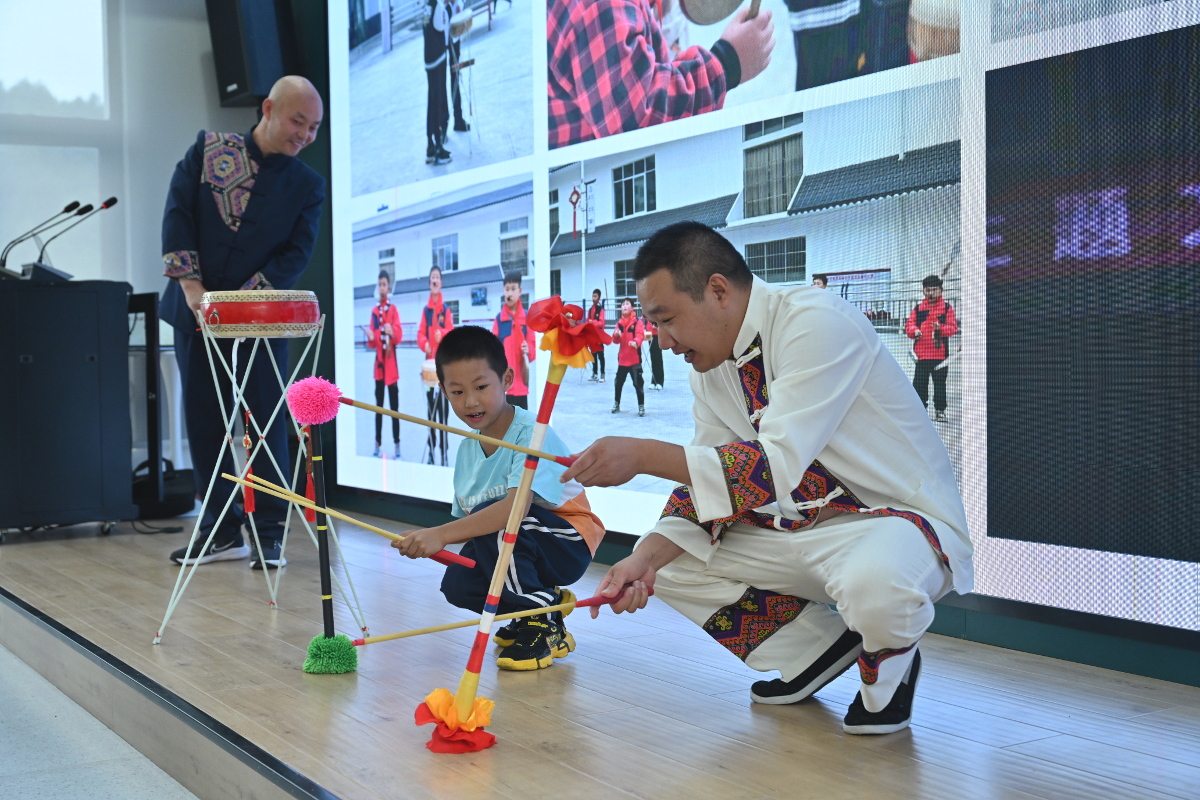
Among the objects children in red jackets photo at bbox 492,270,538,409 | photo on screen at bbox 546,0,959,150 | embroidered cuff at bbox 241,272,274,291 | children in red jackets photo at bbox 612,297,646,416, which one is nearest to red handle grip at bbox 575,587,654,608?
photo on screen at bbox 546,0,959,150

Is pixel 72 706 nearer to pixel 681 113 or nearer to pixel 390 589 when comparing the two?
pixel 390 589

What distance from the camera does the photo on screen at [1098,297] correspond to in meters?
2.15

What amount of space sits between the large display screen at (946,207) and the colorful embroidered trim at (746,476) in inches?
15.0

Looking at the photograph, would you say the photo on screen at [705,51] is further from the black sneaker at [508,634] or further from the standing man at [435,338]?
the black sneaker at [508,634]

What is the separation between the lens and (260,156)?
3.53 m

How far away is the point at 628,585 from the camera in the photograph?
1.84 meters

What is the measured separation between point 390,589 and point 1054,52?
218cm

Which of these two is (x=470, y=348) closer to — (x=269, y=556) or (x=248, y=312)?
(x=248, y=312)

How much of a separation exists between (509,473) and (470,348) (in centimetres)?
28

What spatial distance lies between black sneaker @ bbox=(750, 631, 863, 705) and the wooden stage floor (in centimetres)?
3

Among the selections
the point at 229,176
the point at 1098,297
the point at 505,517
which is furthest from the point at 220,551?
the point at 1098,297

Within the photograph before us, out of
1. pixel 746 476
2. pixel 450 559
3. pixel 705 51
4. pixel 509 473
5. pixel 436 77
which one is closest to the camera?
pixel 746 476

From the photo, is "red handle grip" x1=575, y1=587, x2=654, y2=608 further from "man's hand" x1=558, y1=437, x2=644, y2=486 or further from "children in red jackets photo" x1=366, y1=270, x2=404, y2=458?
"children in red jackets photo" x1=366, y1=270, x2=404, y2=458

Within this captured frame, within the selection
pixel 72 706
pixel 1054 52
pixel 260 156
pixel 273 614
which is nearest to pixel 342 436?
pixel 260 156
